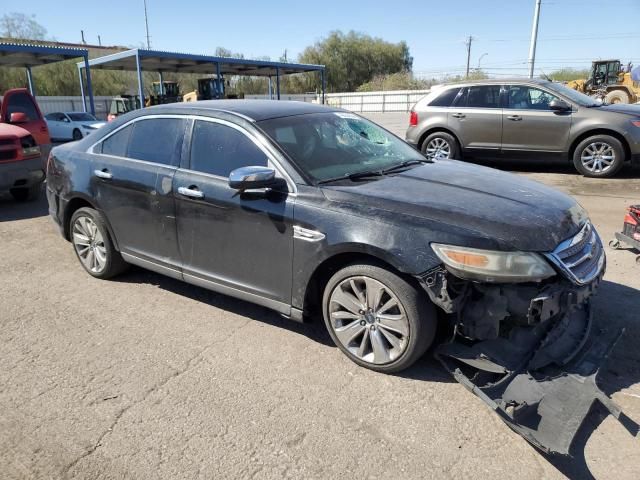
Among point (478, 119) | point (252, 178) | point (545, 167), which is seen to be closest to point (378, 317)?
point (252, 178)

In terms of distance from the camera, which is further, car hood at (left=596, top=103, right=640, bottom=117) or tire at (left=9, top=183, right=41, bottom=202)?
car hood at (left=596, top=103, right=640, bottom=117)

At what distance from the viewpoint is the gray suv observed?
8836 mm

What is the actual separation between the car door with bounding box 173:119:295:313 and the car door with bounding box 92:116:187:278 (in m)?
0.17

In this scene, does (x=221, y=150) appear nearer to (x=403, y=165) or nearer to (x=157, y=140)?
(x=157, y=140)

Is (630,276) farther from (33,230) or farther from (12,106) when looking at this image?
(12,106)

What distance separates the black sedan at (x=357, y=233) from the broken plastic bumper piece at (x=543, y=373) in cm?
1

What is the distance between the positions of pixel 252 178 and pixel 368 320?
46.6 inches

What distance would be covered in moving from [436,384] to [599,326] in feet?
4.74

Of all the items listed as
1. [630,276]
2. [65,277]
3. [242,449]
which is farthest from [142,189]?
[630,276]

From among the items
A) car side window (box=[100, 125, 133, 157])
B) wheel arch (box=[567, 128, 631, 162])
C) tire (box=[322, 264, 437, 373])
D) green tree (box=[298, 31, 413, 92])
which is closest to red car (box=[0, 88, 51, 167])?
car side window (box=[100, 125, 133, 157])

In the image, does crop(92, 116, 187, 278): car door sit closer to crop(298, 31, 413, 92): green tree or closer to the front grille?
the front grille

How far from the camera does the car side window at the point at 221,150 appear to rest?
143 inches

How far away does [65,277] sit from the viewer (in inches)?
197

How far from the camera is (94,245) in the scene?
4832 millimetres
